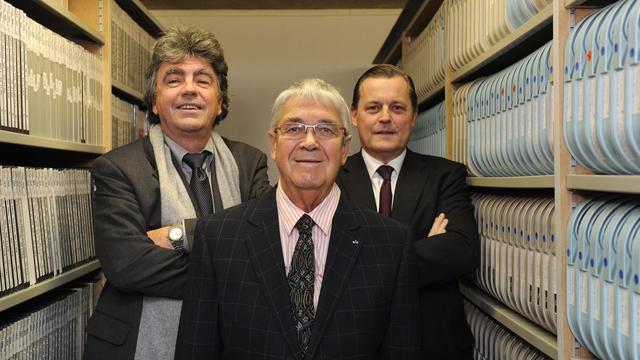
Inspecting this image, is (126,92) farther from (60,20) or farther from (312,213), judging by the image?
(312,213)

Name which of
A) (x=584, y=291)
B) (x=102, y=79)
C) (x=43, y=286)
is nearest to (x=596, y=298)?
(x=584, y=291)

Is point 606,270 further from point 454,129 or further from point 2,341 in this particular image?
point 2,341

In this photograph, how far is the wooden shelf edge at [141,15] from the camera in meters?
3.22

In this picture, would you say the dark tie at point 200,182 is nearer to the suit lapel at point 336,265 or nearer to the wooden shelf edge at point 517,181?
the suit lapel at point 336,265

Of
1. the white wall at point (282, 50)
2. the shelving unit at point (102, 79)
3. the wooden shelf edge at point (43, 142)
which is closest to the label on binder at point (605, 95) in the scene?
the wooden shelf edge at point (43, 142)

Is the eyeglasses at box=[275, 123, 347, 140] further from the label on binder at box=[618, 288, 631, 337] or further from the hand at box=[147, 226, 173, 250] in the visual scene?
the label on binder at box=[618, 288, 631, 337]

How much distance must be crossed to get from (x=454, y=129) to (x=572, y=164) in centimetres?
118

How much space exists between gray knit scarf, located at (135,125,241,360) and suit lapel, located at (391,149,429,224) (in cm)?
57

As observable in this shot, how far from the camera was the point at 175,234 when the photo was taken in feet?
6.01

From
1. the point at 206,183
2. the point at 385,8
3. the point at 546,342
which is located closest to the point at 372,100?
the point at 206,183

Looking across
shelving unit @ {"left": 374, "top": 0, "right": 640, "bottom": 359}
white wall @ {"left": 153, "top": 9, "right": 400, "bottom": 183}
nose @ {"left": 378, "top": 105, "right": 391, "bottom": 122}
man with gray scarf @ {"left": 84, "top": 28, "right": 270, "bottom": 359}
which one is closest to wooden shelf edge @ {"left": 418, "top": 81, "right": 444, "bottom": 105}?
shelving unit @ {"left": 374, "top": 0, "right": 640, "bottom": 359}

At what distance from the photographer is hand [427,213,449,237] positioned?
2.09 meters

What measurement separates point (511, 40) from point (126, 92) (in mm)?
1955

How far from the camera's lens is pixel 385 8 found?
17.1 ft
